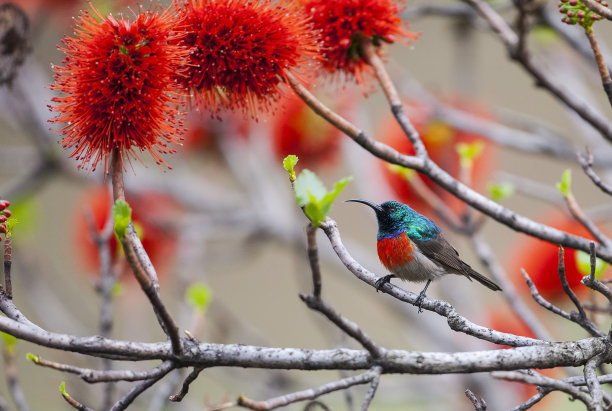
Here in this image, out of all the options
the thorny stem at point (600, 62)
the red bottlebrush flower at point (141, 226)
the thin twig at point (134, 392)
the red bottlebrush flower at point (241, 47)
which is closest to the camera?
the thin twig at point (134, 392)

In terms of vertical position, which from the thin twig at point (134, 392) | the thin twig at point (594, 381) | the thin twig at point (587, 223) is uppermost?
the thin twig at point (587, 223)

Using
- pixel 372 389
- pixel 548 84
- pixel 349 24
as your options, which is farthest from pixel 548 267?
pixel 372 389

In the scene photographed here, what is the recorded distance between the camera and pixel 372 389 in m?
0.60

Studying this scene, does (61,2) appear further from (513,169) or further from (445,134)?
(513,169)

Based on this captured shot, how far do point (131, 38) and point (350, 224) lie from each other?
3.24 meters

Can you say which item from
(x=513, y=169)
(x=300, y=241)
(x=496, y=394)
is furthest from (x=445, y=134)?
(x=513, y=169)

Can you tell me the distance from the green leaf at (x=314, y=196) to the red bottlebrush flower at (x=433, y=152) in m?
1.03

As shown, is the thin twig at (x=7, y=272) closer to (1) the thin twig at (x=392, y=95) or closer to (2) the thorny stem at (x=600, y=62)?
(1) the thin twig at (x=392, y=95)

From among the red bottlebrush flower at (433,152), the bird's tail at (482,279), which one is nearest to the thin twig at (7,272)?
the bird's tail at (482,279)

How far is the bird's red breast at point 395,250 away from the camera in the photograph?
91cm

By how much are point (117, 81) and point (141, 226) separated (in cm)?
118

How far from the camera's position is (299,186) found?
600 mm

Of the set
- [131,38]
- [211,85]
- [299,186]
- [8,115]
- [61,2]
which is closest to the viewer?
[299,186]

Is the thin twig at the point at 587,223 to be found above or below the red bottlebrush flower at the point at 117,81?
below
